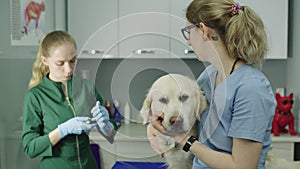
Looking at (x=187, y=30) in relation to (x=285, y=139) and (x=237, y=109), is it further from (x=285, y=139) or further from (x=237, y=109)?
(x=285, y=139)

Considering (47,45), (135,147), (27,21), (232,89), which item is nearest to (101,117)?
(135,147)

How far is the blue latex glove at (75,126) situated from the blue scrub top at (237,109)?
38 centimetres

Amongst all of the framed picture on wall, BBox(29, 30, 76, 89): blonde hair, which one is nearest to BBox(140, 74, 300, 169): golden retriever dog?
BBox(29, 30, 76, 89): blonde hair

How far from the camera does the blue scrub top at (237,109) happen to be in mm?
1153

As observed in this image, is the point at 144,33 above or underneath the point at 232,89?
above

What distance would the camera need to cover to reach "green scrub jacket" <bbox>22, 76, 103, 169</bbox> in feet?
5.69

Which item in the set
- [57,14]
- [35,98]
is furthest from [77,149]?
[57,14]

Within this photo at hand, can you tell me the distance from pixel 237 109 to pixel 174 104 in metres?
0.18

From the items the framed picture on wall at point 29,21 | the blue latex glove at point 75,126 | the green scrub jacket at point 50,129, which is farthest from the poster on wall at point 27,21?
the blue latex glove at point 75,126

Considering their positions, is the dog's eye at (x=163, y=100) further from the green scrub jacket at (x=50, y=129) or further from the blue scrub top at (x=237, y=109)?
the green scrub jacket at (x=50, y=129)

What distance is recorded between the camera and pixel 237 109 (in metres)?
1.17

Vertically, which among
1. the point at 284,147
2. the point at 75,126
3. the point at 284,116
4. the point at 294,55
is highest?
the point at 294,55

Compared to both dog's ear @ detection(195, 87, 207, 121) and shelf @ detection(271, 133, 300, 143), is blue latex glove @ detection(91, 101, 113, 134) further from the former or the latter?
shelf @ detection(271, 133, 300, 143)

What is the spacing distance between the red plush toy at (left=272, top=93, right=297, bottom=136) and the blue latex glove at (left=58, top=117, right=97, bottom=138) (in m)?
1.52
